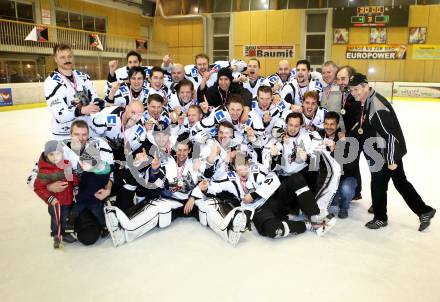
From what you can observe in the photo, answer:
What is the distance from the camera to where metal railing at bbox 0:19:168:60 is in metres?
13.4

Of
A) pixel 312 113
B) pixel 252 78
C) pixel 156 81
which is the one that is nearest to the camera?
pixel 312 113

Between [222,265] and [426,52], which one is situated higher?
[426,52]

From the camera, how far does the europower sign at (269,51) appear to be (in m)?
19.5

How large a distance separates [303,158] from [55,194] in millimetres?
2147

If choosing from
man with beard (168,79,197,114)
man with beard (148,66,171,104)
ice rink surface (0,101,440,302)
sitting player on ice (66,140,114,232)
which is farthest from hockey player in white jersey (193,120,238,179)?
man with beard (148,66,171,104)

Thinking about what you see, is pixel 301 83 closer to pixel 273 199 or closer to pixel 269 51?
pixel 273 199

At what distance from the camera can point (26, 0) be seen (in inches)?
611

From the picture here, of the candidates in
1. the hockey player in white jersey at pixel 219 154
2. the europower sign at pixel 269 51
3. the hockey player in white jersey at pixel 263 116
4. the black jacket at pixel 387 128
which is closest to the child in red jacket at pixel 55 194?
the hockey player in white jersey at pixel 219 154

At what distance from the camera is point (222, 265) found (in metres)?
2.63

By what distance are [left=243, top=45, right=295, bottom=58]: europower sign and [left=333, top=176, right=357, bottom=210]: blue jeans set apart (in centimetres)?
1698

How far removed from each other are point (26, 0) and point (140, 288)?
16892 mm

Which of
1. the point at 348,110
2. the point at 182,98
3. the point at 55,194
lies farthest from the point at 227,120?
the point at 55,194

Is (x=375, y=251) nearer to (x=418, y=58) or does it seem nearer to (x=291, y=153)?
(x=291, y=153)

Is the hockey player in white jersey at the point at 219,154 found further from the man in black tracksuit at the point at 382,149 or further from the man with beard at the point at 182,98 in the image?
the man in black tracksuit at the point at 382,149
